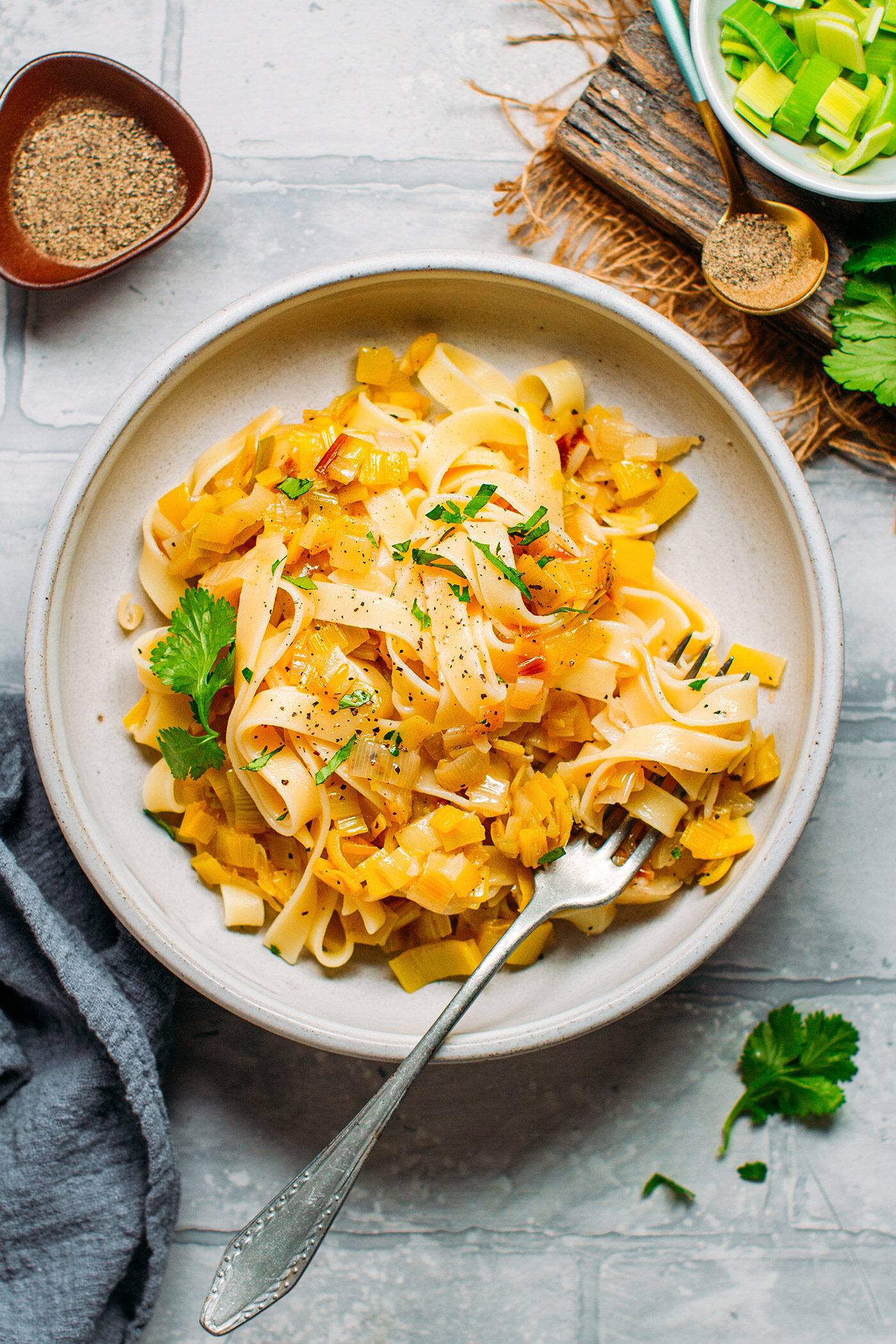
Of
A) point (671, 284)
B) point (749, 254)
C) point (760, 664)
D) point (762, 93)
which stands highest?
point (762, 93)

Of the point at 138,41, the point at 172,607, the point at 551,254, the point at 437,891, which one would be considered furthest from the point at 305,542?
the point at 138,41

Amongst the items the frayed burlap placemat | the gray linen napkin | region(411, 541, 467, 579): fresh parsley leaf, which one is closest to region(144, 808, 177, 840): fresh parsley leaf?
the gray linen napkin

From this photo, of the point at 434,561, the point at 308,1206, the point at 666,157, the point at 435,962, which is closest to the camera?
the point at 308,1206

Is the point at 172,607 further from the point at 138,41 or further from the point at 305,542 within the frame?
the point at 138,41

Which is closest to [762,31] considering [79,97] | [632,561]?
[632,561]

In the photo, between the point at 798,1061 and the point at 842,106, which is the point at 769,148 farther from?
the point at 798,1061
